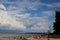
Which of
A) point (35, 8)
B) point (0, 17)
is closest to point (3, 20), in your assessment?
point (0, 17)

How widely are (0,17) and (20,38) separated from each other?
0.48 meters

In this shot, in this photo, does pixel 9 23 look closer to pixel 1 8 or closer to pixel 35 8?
pixel 1 8

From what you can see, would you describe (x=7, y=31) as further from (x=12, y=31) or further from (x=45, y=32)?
(x=45, y=32)

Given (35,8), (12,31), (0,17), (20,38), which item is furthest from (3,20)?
(35,8)

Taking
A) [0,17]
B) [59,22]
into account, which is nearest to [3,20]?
[0,17]

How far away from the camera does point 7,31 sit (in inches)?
95.4

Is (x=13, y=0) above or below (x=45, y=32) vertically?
above

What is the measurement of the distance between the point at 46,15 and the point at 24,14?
0.36 metres

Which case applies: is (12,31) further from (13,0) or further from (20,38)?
(13,0)

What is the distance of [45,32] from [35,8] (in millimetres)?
421

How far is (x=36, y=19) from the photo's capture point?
2475 mm

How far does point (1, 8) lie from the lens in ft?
8.27

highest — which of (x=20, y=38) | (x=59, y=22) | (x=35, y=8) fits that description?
(x=35, y=8)

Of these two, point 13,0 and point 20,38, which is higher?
point 13,0
